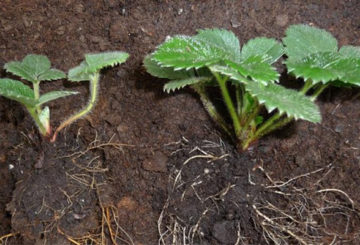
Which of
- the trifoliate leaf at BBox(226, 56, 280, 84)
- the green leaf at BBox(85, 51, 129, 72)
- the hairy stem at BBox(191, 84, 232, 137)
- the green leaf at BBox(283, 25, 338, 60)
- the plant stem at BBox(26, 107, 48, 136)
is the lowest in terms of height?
the plant stem at BBox(26, 107, 48, 136)

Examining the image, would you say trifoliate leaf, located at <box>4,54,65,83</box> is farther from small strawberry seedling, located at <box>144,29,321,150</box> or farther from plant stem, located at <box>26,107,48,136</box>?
small strawberry seedling, located at <box>144,29,321,150</box>

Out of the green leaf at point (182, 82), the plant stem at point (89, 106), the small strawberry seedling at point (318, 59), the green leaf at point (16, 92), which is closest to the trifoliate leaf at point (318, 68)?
the small strawberry seedling at point (318, 59)

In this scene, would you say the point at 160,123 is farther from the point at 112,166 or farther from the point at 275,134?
the point at 275,134

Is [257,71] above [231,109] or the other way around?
above

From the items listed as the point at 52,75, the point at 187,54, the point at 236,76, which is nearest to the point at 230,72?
the point at 236,76

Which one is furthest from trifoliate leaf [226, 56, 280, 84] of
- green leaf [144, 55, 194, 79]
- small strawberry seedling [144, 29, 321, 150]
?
green leaf [144, 55, 194, 79]

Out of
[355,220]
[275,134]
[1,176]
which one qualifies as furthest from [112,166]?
[355,220]

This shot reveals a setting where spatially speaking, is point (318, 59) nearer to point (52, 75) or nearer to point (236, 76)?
point (236, 76)
